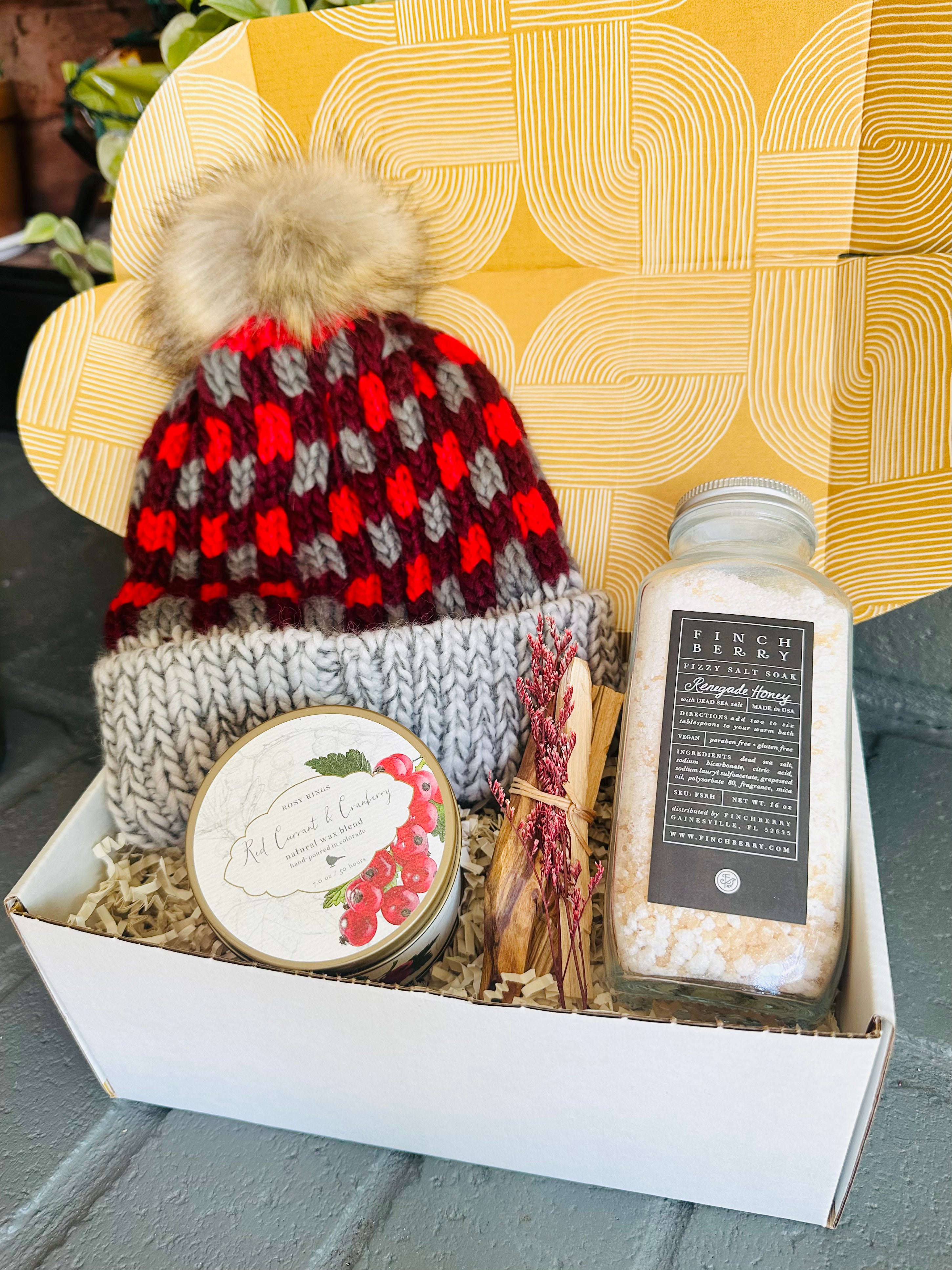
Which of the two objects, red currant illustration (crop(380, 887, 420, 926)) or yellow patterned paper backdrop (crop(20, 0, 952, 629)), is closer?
red currant illustration (crop(380, 887, 420, 926))

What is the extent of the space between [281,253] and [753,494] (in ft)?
1.23

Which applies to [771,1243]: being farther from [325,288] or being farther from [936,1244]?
[325,288]

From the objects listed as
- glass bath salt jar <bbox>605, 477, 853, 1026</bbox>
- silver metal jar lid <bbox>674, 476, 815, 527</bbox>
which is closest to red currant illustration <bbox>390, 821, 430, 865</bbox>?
glass bath salt jar <bbox>605, 477, 853, 1026</bbox>

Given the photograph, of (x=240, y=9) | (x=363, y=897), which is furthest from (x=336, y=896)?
(x=240, y=9)

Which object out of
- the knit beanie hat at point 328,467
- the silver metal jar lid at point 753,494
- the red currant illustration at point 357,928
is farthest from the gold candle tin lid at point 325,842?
the silver metal jar lid at point 753,494

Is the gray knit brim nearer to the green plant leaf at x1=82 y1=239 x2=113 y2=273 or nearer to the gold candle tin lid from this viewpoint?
the gold candle tin lid

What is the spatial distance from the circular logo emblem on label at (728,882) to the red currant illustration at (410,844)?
Result: 160 millimetres

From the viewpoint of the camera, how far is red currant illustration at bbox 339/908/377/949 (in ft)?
1.58

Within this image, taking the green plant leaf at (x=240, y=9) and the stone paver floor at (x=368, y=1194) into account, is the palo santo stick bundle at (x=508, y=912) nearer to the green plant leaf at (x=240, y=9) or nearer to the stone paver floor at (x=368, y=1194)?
the stone paver floor at (x=368, y=1194)

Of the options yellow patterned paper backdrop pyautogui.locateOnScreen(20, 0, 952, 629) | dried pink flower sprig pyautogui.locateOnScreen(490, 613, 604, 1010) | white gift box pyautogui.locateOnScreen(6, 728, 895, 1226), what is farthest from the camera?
yellow patterned paper backdrop pyautogui.locateOnScreen(20, 0, 952, 629)

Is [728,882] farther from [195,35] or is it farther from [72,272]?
[72,272]

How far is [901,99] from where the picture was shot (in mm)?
628

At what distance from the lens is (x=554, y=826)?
53 centimetres

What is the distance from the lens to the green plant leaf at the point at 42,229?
937 millimetres
